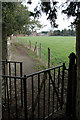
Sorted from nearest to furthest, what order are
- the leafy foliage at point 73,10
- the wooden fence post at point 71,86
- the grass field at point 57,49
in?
the leafy foliage at point 73,10, the wooden fence post at point 71,86, the grass field at point 57,49

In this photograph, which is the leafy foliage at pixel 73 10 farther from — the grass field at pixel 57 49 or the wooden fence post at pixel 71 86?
the grass field at pixel 57 49

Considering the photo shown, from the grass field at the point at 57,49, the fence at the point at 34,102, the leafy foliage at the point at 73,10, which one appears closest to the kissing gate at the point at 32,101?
the fence at the point at 34,102

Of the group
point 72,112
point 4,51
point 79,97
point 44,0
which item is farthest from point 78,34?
point 4,51

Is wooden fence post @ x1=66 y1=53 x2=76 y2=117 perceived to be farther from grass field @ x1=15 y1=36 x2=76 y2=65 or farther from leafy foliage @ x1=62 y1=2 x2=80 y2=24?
grass field @ x1=15 y1=36 x2=76 y2=65

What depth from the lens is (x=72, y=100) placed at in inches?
97.7

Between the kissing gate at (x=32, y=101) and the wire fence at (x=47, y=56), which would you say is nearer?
the kissing gate at (x=32, y=101)

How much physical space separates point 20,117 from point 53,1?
228 cm

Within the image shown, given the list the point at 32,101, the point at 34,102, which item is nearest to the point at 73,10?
the point at 32,101

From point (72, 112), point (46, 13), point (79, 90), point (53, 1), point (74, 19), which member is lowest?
point (72, 112)

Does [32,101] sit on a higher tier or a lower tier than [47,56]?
lower

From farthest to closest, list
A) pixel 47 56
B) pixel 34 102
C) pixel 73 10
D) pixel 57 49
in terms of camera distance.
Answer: pixel 57 49 → pixel 47 56 → pixel 34 102 → pixel 73 10

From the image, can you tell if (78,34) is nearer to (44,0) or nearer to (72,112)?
(44,0)

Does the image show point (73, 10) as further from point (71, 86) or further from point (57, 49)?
point (57, 49)

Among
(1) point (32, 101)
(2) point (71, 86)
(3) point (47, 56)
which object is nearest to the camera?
(1) point (32, 101)
